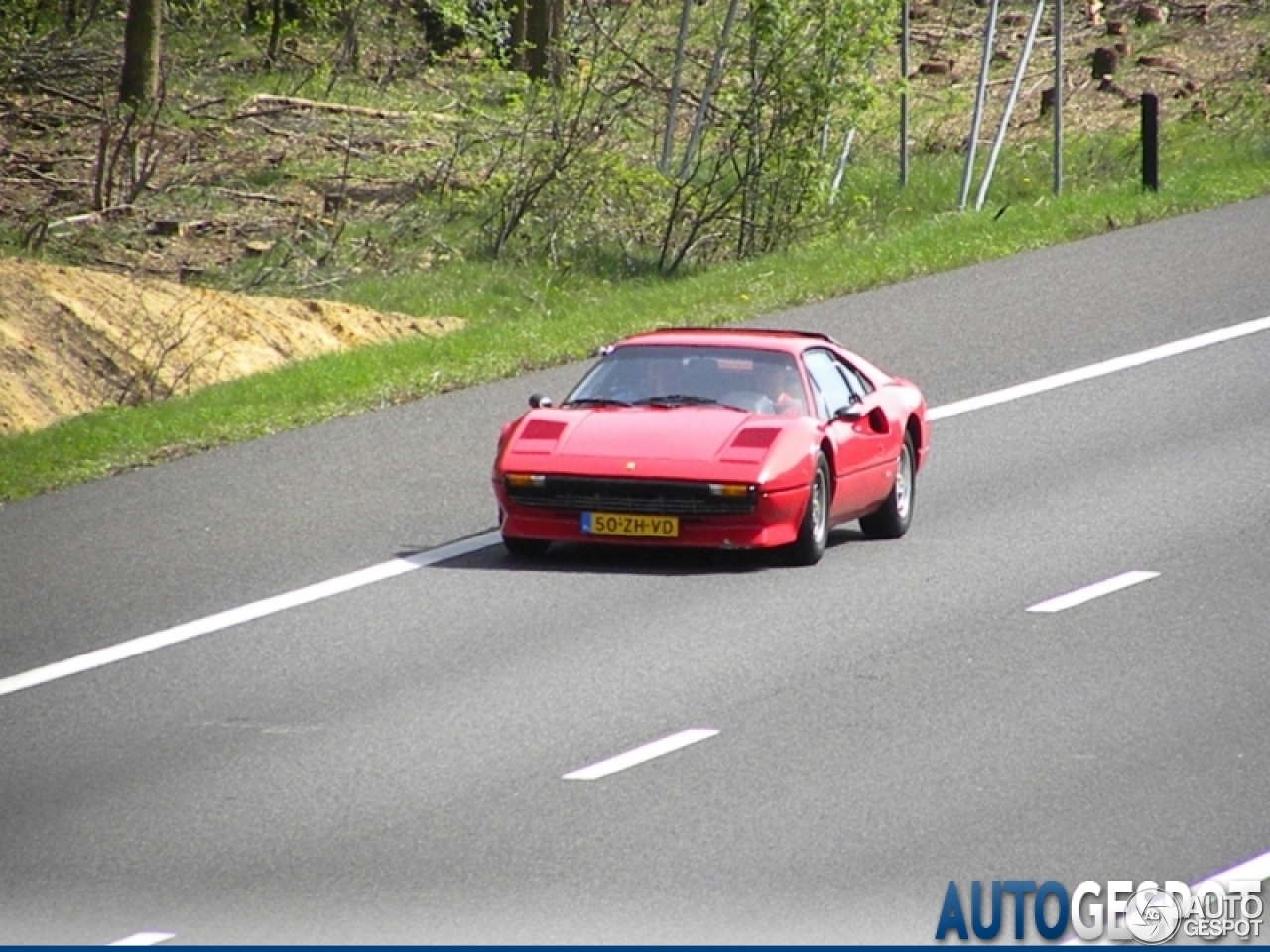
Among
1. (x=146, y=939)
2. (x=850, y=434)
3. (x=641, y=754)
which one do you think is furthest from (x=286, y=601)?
(x=146, y=939)

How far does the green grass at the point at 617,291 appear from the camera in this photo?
19891 mm

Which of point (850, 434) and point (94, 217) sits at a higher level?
point (850, 434)

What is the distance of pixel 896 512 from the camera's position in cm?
1594

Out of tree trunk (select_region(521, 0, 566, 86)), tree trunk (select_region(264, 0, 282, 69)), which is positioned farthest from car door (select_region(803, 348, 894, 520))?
tree trunk (select_region(264, 0, 282, 69))

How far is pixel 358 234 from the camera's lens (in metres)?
28.9

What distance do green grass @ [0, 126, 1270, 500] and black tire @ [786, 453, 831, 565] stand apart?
628 cm

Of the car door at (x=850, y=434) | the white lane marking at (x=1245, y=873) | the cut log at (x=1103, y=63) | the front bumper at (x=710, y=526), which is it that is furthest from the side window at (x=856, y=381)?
the cut log at (x=1103, y=63)

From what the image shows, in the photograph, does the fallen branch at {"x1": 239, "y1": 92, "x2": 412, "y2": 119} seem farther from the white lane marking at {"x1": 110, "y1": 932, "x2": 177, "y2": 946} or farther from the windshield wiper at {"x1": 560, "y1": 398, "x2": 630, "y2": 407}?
the white lane marking at {"x1": 110, "y1": 932, "x2": 177, "y2": 946}

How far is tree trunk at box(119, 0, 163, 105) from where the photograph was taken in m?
31.7

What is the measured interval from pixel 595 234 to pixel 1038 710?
17.7 metres

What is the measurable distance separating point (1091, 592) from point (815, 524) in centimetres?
183

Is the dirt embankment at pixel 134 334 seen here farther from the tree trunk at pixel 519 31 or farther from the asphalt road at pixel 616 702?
the tree trunk at pixel 519 31

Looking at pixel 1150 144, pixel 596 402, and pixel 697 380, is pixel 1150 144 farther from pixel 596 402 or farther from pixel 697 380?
pixel 596 402

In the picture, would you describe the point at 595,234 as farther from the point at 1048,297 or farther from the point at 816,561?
the point at 816,561
